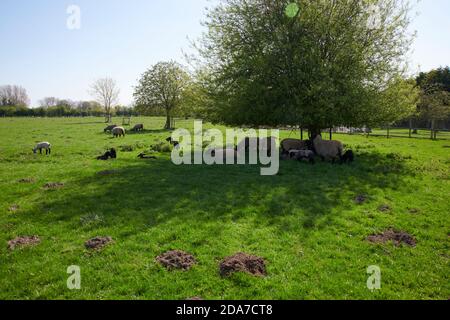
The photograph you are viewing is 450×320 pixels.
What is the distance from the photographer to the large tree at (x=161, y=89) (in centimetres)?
5644

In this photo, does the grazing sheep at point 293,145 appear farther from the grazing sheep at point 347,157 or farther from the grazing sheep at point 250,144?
the grazing sheep at point 347,157

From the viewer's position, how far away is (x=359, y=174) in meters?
18.7

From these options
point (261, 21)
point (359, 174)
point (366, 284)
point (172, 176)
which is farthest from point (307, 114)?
point (366, 284)

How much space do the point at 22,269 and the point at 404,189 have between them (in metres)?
16.9

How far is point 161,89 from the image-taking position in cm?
5641

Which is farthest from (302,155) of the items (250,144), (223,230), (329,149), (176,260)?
(176,260)

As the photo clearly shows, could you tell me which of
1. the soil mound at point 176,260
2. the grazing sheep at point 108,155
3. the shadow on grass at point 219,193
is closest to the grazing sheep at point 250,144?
the shadow on grass at point 219,193

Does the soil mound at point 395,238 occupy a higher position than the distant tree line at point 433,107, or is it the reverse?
the distant tree line at point 433,107

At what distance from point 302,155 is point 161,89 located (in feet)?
134

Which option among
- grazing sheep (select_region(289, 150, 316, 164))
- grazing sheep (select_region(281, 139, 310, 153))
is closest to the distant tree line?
grazing sheep (select_region(281, 139, 310, 153))

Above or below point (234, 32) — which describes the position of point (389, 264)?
below

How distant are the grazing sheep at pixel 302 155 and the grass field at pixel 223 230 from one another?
3.02 metres

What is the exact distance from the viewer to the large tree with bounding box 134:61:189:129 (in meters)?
56.4
